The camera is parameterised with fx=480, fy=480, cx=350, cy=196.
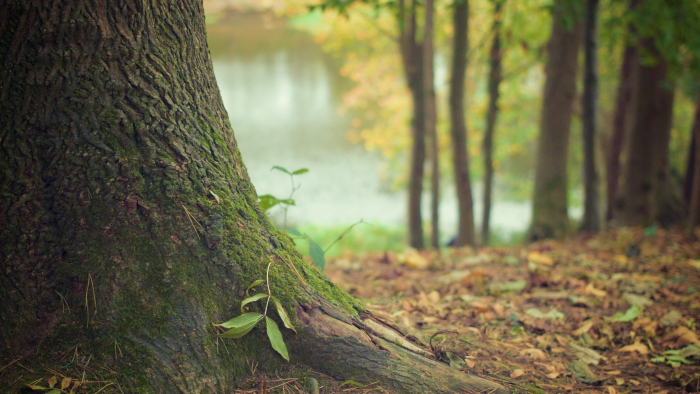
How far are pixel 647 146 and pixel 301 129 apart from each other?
15.5 metres

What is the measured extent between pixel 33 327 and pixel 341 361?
97 cm

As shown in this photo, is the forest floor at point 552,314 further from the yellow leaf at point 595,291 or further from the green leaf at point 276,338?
the green leaf at point 276,338

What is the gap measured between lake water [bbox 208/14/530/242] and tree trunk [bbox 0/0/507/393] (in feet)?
42.5

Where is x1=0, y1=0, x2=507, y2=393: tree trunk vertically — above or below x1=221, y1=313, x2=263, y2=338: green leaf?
above

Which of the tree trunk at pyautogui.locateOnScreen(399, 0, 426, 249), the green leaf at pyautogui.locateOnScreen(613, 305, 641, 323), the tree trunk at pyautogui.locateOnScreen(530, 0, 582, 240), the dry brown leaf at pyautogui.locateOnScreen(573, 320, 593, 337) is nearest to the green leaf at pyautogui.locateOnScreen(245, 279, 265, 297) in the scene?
the dry brown leaf at pyautogui.locateOnScreen(573, 320, 593, 337)

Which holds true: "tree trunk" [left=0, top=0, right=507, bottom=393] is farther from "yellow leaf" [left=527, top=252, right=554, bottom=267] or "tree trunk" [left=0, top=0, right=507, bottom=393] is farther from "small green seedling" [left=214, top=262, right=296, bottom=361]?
"yellow leaf" [left=527, top=252, right=554, bottom=267]

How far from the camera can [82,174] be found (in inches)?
56.7

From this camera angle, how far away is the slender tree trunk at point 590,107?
19.5ft

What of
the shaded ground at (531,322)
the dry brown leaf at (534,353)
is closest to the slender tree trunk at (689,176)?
the shaded ground at (531,322)

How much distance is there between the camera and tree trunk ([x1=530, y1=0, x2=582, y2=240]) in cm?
601

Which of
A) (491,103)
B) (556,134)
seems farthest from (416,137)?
(491,103)

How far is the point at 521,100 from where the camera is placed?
1261 cm

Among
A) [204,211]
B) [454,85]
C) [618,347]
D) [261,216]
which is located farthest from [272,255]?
[454,85]

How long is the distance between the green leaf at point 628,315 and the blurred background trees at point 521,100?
251cm
